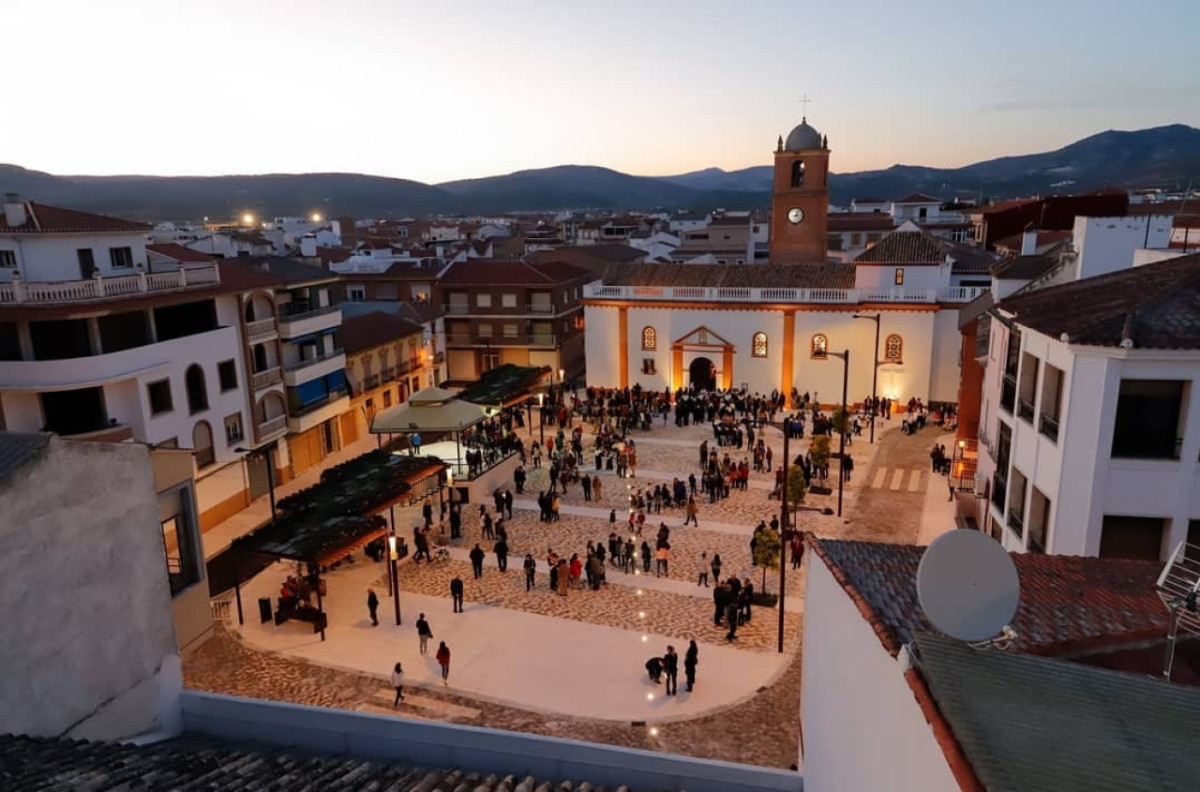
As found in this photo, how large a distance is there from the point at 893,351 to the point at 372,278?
3267 cm

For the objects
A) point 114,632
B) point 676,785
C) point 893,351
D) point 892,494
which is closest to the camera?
point 676,785


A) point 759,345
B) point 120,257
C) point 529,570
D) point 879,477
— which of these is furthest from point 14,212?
point 759,345

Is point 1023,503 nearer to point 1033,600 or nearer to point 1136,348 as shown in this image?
point 1136,348

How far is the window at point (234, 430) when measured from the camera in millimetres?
28719

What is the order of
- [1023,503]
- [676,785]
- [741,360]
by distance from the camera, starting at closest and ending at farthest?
1. [676,785]
2. [1023,503]
3. [741,360]

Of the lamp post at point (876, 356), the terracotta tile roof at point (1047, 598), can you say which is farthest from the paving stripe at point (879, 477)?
the terracotta tile roof at point (1047, 598)

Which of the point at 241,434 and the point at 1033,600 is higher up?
the point at 1033,600

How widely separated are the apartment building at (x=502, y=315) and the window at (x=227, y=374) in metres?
21.6

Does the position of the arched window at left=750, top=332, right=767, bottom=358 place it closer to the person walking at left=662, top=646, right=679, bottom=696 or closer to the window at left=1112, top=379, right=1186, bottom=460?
the person walking at left=662, top=646, right=679, bottom=696

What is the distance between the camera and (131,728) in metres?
8.56

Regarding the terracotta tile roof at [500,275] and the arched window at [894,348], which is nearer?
the arched window at [894,348]

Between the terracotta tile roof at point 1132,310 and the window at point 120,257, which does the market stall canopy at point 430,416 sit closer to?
the window at point 120,257

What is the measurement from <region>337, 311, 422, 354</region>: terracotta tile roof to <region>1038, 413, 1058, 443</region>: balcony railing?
2988 centimetres

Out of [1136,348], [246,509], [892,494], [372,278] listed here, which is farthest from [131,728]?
[372,278]
